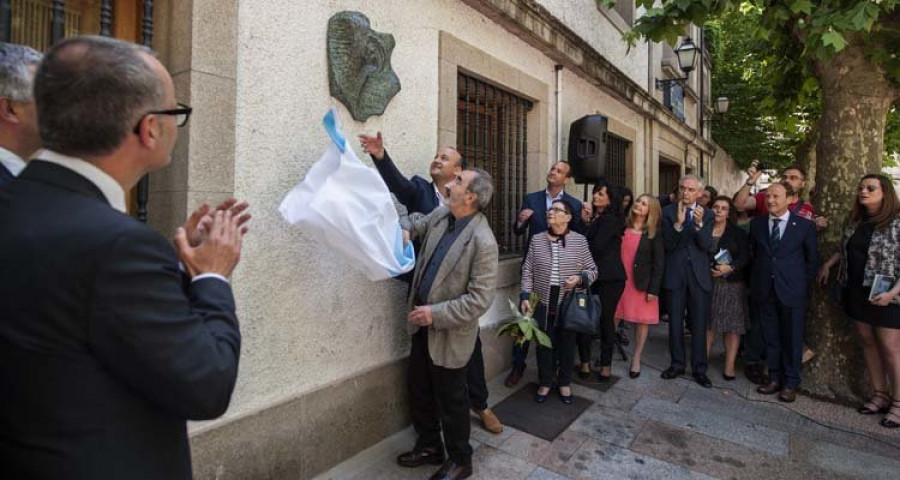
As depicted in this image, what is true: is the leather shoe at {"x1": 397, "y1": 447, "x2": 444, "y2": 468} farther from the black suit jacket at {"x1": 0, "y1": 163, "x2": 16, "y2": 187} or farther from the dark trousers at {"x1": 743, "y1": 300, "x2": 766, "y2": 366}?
the dark trousers at {"x1": 743, "y1": 300, "x2": 766, "y2": 366}

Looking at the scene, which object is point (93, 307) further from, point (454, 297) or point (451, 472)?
point (451, 472)

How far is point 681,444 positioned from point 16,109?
426 centimetres

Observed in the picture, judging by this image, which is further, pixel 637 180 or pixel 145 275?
pixel 637 180

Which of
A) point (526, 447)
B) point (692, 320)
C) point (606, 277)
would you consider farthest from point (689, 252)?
point (526, 447)

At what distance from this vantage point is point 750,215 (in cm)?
616

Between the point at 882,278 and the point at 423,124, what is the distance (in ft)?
12.7

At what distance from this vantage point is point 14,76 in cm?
155

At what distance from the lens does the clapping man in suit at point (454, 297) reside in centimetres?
290

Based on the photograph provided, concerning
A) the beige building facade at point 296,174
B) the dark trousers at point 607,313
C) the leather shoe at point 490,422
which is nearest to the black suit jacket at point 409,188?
the beige building facade at point 296,174

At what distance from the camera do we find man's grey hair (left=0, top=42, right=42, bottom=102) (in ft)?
5.06

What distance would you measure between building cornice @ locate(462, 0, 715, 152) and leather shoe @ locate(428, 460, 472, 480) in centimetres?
372

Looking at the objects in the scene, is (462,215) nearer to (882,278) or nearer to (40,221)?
(40,221)

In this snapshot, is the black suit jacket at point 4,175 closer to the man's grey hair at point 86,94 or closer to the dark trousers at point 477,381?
the man's grey hair at point 86,94

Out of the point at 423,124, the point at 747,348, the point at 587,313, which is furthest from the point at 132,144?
the point at 747,348
